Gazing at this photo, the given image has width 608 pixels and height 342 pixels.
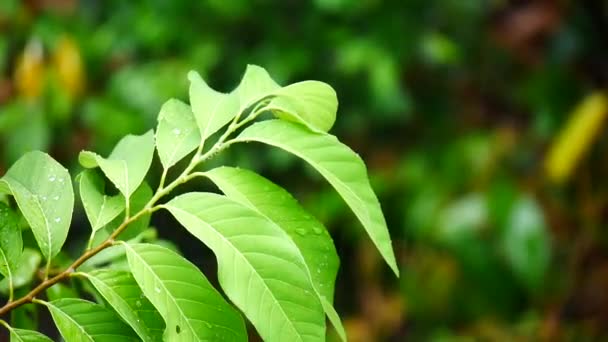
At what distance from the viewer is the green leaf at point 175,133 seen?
0.58 metres

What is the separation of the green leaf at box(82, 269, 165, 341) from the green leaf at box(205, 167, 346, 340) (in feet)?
0.24

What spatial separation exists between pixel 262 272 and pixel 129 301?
A: 0.07 meters

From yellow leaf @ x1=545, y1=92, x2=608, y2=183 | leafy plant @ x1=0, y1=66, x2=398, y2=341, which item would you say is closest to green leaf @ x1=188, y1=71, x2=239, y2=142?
leafy plant @ x1=0, y1=66, x2=398, y2=341

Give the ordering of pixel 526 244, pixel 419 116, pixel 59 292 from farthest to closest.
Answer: pixel 419 116 < pixel 526 244 < pixel 59 292

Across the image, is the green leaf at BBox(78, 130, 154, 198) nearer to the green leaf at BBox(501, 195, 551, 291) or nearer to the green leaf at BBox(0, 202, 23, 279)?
the green leaf at BBox(0, 202, 23, 279)

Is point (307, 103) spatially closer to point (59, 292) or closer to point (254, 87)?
point (254, 87)

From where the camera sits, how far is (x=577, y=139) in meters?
2.07

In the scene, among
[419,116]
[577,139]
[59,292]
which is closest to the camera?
[59,292]

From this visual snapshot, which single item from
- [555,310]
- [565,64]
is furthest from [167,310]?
[565,64]

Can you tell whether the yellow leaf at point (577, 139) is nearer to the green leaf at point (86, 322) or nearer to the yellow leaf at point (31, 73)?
the yellow leaf at point (31, 73)

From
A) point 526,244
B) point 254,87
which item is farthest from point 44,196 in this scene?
point 526,244

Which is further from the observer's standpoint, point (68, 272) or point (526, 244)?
point (526, 244)

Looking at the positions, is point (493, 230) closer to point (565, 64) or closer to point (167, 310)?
point (565, 64)

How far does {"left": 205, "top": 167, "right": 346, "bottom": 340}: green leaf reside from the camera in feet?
1.83
